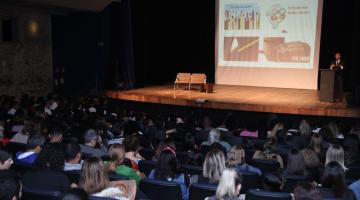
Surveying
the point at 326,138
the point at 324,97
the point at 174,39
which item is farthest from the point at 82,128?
the point at 174,39

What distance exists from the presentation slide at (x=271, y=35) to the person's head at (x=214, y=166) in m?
11.5

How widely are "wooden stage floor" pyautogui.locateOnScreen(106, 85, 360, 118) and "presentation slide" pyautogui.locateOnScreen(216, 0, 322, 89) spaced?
0.88 m

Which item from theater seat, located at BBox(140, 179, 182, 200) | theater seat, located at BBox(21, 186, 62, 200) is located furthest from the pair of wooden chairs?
theater seat, located at BBox(21, 186, 62, 200)

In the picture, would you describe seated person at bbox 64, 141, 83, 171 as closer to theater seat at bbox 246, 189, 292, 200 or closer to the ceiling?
theater seat at bbox 246, 189, 292, 200

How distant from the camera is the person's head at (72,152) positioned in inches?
183

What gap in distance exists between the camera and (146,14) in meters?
16.7

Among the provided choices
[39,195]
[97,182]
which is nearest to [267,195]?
[97,182]

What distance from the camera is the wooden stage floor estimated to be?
A: 443 inches

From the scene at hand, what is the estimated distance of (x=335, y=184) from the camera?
13.2ft

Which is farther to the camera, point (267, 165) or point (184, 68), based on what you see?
point (184, 68)

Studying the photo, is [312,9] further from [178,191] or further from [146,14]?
[178,191]

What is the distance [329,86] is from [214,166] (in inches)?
337

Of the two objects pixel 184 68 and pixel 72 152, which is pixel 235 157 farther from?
pixel 184 68

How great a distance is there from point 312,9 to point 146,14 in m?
5.84
